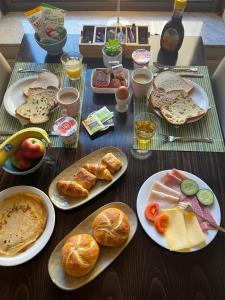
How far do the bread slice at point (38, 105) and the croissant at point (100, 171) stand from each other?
338 mm

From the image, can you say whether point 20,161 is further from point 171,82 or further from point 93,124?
point 171,82

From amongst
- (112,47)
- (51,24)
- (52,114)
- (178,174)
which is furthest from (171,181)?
(51,24)

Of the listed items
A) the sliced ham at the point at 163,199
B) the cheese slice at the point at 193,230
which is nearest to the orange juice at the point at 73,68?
the sliced ham at the point at 163,199

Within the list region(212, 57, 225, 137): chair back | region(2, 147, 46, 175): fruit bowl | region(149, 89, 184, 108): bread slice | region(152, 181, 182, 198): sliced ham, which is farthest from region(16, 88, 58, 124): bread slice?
region(212, 57, 225, 137): chair back

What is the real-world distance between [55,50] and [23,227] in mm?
954

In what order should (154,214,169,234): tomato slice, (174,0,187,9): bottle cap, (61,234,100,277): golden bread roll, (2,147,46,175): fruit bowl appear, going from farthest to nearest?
(174,0,187,9): bottle cap, (2,147,46,175): fruit bowl, (154,214,169,234): tomato slice, (61,234,100,277): golden bread roll

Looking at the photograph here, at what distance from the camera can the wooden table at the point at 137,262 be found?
869mm

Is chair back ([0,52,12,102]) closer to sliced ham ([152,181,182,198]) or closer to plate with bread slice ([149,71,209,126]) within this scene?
plate with bread slice ([149,71,209,126])

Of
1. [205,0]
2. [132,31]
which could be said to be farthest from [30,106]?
[205,0]

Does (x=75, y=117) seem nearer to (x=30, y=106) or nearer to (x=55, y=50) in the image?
(x=30, y=106)

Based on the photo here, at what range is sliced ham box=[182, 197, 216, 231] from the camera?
953mm

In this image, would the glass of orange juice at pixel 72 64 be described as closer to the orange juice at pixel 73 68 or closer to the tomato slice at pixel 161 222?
the orange juice at pixel 73 68

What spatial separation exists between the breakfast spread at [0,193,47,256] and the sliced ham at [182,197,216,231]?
521mm

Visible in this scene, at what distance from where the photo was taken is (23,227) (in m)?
0.97
